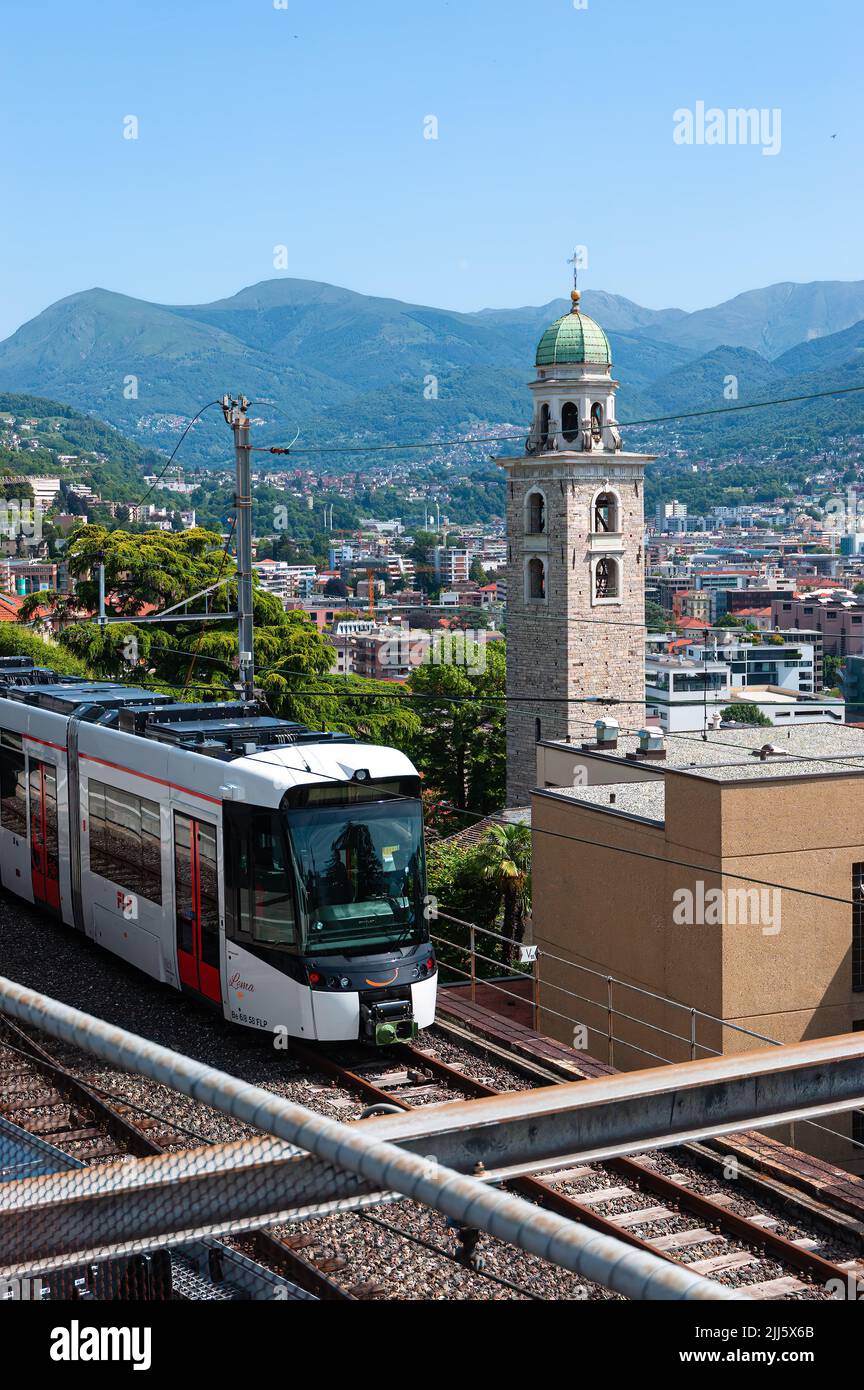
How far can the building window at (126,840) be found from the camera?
1326 cm

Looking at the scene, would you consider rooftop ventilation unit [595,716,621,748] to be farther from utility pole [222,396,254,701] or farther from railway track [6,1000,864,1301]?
railway track [6,1000,864,1301]

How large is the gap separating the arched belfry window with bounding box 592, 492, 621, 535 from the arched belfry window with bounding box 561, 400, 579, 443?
6.79 ft

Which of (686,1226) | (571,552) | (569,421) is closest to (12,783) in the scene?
(686,1226)

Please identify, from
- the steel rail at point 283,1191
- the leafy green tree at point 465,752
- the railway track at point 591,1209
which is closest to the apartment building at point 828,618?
the leafy green tree at point 465,752

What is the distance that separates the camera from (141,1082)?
1072 centimetres

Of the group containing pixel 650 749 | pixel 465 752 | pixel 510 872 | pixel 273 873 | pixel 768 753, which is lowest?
pixel 465 752

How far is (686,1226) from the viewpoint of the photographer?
906cm

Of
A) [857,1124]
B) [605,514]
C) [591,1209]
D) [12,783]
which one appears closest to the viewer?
[591,1209]

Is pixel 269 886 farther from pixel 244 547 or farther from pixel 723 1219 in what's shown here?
pixel 244 547

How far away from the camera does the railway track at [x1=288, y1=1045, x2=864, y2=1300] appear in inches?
331

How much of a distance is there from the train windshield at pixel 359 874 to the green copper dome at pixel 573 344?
1532 inches

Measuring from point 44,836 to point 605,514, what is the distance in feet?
122

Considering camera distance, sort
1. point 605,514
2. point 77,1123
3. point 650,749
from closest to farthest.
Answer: point 77,1123, point 650,749, point 605,514

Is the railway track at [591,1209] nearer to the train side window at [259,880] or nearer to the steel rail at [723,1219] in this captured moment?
the steel rail at [723,1219]
